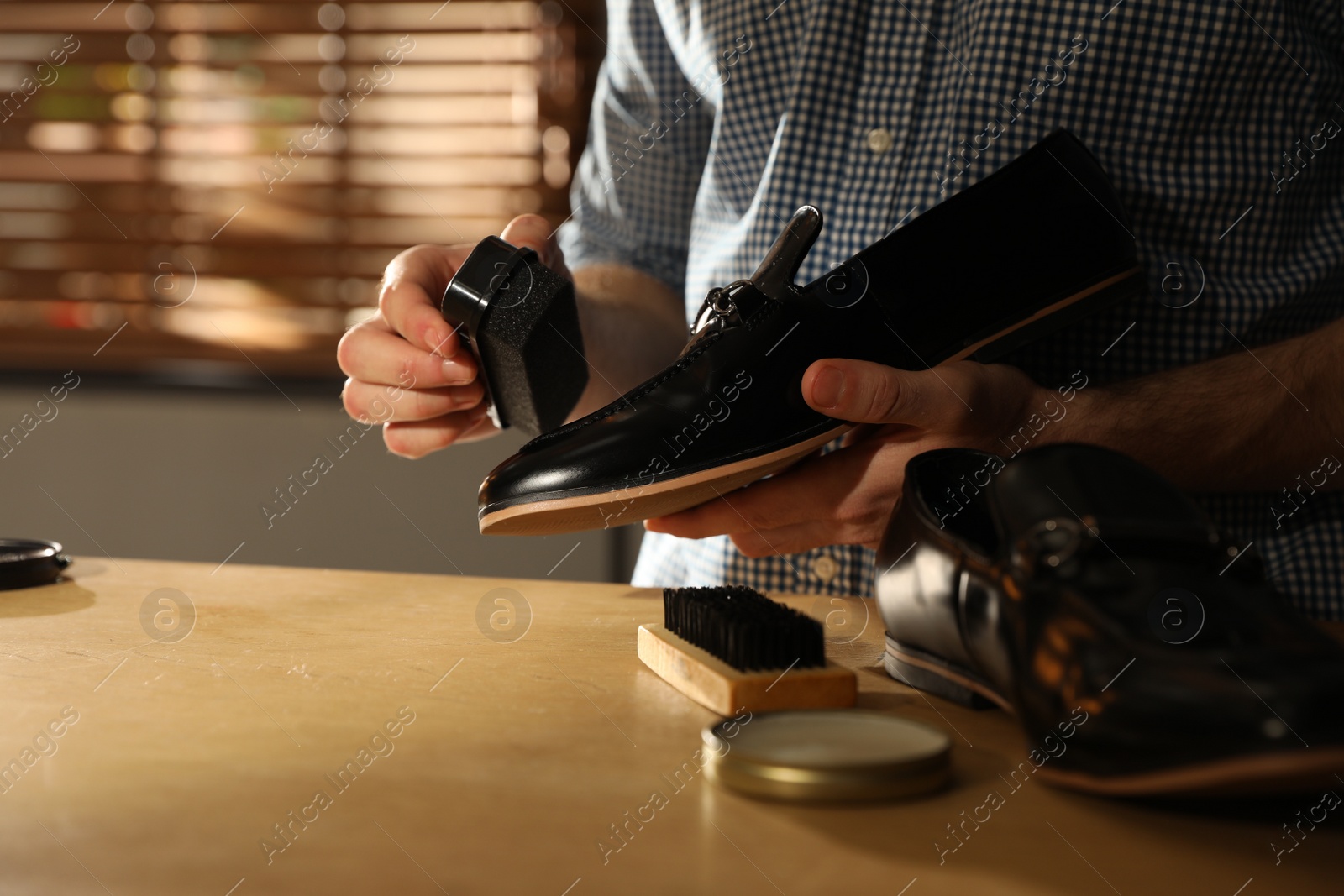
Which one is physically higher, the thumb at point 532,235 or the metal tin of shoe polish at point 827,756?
the thumb at point 532,235

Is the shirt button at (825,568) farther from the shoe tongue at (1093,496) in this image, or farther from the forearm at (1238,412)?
the shoe tongue at (1093,496)

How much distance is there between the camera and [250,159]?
185cm

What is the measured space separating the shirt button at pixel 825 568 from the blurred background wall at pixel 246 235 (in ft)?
3.16

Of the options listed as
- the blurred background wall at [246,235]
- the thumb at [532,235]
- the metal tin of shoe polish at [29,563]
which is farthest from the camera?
the blurred background wall at [246,235]

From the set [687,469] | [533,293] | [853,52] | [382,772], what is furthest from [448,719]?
[853,52]

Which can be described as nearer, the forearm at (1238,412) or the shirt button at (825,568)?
the forearm at (1238,412)

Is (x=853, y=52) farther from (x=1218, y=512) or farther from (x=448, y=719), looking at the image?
(x=448, y=719)

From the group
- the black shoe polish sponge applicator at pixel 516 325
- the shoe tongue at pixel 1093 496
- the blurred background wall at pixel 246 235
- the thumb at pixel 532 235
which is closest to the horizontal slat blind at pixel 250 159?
the blurred background wall at pixel 246 235

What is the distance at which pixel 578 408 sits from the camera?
924 millimetres

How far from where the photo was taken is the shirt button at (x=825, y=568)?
822 mm

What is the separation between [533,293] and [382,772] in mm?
372

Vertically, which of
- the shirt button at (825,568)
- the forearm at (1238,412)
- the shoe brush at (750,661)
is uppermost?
the shoe brush at (750,661)

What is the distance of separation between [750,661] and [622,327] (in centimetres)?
49

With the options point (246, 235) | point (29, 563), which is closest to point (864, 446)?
point (29, 563)
